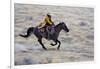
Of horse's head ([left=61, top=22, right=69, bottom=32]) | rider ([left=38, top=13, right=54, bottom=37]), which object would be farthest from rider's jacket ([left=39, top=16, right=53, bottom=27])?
horse's head ([left=61, top=22, right=69, bottom=32])

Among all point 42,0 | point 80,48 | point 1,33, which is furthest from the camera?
point 80,48

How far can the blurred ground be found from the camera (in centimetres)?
243

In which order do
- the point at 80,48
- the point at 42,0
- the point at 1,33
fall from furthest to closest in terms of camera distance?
the point at 80,48 < the point at 42,0 < the point at 1,33

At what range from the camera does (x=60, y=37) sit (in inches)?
102

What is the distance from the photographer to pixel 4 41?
2.37 m

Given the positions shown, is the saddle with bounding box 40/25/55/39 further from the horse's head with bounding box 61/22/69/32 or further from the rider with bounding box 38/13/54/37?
the horse's head with bounding box 61/22/69/32

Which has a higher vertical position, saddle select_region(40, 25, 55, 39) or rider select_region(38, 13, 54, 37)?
rider select_region(38, 13, 54, 37)

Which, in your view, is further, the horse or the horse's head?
the horse's head

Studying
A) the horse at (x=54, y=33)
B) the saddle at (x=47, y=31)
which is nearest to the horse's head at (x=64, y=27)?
the horse at (x=54, y=33)

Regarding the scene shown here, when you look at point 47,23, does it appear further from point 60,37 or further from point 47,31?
point 60,37

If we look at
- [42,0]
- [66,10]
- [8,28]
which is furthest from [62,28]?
[8,28]

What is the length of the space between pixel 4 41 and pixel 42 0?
678 millimetres

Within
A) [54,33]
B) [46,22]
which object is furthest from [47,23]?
[54,33]

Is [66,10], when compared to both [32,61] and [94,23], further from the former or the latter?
[32,61]
